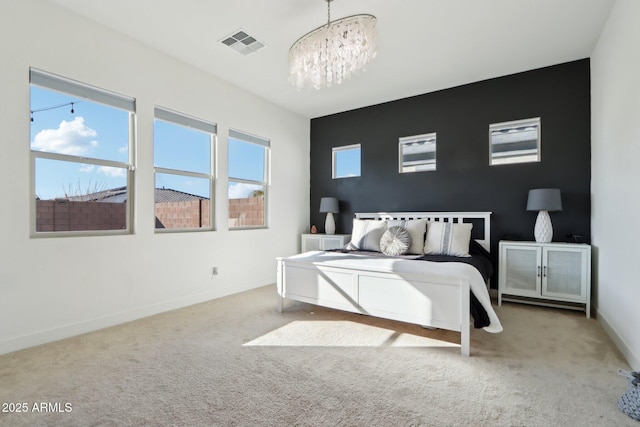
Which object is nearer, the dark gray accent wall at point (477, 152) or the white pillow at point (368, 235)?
the dark gray accent wall at point (477, 152)

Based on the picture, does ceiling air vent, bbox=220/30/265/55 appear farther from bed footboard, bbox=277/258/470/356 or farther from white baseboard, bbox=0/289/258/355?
white baseboard, bbox=0/289/258/355

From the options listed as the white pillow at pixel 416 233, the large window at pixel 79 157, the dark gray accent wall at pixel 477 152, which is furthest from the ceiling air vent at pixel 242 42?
the white pillow at pixel 416 233

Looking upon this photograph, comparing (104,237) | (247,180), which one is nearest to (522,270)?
(247,180)

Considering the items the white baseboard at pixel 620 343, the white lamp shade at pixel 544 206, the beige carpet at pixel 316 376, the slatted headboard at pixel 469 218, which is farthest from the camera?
the slatted headboard at pixel 469 218

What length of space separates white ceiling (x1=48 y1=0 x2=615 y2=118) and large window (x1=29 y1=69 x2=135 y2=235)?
72 cm

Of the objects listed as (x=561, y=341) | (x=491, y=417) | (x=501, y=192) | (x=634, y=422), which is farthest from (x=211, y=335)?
(x=501, y=192)

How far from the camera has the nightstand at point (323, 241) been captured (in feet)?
15.6

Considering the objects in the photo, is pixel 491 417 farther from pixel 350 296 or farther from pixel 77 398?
pixel 77 398

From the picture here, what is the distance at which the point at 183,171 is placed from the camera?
11.8 feet

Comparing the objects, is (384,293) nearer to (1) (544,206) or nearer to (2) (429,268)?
(2) (429,268)

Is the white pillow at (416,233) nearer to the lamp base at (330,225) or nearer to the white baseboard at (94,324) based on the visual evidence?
the lamp base at (330,225)

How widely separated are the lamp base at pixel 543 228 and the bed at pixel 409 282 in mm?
518

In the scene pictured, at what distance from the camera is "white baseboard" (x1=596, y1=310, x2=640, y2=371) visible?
79.8 inches

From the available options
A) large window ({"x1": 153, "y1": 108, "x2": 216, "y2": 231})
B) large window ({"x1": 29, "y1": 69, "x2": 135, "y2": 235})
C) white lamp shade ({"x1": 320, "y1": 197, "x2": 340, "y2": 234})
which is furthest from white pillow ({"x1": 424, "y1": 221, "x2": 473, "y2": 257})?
large window ({"x1": 29, "y1": 69, "x2": 135, "y2": 235})
